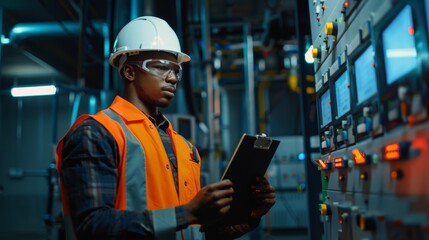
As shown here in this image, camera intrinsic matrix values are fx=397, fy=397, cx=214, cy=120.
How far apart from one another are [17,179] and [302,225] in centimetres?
429

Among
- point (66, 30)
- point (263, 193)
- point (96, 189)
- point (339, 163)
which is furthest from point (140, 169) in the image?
point (66, 30)

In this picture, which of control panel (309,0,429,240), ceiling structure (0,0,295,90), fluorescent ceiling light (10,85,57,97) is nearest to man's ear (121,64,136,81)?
control panel (309,0,429,240)

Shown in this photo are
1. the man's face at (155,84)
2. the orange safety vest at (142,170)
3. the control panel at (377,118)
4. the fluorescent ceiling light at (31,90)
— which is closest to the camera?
the control panel at (377,118)

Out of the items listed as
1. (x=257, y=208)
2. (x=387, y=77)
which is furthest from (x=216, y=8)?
(x=387, y=77)

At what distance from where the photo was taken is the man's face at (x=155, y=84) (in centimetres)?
165

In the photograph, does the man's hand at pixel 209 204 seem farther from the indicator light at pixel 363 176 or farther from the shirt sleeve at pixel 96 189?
the indicator light at pixel 363 176

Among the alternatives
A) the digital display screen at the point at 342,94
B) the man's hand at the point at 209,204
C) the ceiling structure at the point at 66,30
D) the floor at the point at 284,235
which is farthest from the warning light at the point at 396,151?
the floor at the point at 284,235

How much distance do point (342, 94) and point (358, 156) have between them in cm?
30

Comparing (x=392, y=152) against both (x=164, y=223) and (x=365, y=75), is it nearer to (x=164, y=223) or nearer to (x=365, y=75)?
(x=365, y=75)

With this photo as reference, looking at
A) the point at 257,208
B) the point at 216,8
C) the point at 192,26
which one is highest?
the point at 216,8

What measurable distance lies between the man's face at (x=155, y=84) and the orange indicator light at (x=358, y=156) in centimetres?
76

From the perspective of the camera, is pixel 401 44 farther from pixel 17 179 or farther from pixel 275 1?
pixel 17 179

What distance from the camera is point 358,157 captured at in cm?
128

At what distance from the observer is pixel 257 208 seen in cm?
173
